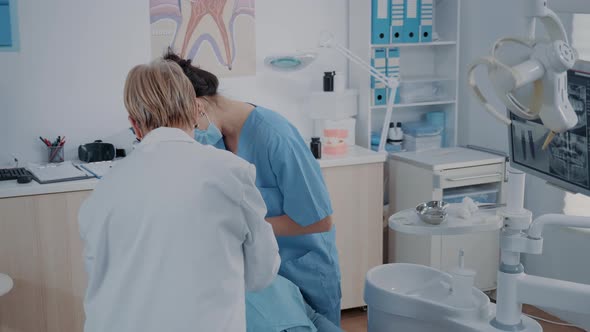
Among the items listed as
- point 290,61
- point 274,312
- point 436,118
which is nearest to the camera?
point 274,312

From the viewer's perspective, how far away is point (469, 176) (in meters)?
3.52

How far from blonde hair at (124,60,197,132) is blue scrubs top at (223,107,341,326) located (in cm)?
56

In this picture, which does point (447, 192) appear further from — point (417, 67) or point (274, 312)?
point (274, 312)

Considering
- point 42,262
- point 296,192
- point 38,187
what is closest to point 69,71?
point 38,187

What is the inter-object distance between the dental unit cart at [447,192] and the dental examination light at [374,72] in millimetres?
160

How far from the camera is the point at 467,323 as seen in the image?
1855mm

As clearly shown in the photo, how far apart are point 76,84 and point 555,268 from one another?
239 centimetres

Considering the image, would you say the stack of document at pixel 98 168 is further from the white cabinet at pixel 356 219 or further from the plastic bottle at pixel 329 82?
the plastic bottle at pixel 329 82

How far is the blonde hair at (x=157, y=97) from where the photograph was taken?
63.1 inches

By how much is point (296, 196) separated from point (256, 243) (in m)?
0.54

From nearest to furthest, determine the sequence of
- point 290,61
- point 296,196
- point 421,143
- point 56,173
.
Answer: point 296,196 → point 56,173 → point 290,61 → point 421,143

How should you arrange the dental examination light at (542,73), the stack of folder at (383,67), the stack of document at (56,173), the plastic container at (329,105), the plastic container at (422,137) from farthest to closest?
the plastic container at (422,137) < the stack of folder at (383,67) < the plastic container at (329,105) < the stack of document at (56,173) < the dental examination light at (542,73)

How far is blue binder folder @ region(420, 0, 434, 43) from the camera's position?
12.2 feet

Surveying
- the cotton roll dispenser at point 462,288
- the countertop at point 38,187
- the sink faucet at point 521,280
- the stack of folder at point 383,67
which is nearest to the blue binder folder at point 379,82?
the stack of folder at point 383,67
